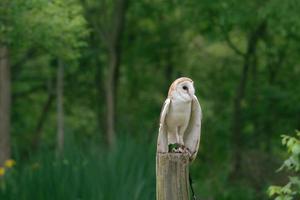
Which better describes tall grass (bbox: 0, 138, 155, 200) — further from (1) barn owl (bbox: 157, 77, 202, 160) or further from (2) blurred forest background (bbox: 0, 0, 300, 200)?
(1) barn owl (bbox: 157, 77, 202, 160)

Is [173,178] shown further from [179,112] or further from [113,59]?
[113,59]

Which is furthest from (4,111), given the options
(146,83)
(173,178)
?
(173,178)

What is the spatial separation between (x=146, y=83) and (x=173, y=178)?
1606cm

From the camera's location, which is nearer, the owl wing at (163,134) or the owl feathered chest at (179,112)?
the owl wing at (163,134)

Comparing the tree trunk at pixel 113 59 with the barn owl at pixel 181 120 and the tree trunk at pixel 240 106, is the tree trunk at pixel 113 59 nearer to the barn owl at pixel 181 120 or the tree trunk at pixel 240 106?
the tree trunk at pixel 240 106

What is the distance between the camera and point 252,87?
65.9 ft

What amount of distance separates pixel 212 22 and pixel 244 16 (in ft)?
3.81

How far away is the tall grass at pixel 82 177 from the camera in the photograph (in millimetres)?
9305

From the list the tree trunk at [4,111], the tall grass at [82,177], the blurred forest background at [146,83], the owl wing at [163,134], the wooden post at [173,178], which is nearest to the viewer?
the wooden post at [173,178]

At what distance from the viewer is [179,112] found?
5.82 m

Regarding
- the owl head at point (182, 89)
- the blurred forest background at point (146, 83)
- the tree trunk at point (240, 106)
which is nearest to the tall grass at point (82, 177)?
the blurred forest background at point (146, 83)

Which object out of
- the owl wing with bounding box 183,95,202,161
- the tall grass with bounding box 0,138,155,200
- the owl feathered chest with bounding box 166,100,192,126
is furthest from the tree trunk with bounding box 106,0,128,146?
the owl feathered chest with bounding box 166,100,192,126

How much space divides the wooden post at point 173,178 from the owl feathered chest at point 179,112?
315mm

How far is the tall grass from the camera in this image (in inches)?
366
